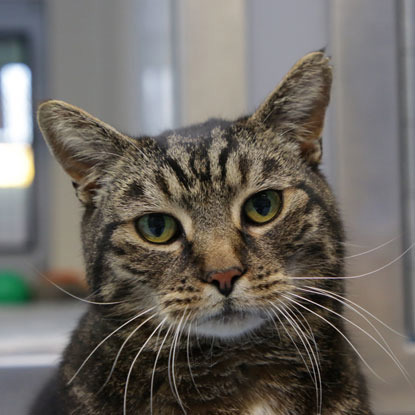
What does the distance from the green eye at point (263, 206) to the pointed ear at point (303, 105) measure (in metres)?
0.11

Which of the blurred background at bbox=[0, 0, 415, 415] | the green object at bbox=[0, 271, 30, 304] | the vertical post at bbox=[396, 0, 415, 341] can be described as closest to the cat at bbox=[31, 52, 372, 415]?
the blurred background at bbox=[0, 0, 415, 415]

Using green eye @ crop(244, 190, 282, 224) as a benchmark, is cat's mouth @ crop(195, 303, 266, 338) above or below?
below

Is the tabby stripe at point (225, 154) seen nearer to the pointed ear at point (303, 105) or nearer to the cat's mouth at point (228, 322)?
the pointed ear at point (303, 105)

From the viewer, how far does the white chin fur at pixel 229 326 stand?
779mm

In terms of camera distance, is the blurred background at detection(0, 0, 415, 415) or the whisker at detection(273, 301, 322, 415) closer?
the whisker at detection(273, 301, 322, 415)

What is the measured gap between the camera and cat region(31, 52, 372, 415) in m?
0.80

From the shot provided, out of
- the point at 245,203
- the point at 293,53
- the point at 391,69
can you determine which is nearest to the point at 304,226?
the point at 245,203

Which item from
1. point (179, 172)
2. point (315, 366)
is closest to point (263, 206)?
point (179, 172)

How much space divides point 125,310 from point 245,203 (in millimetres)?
230

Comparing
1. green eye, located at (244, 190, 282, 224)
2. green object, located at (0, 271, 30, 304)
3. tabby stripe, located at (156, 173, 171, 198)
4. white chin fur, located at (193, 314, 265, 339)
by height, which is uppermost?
tabby stripe, located at (156, 173, 171, 198)

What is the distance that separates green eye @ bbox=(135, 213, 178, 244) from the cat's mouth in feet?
0.44

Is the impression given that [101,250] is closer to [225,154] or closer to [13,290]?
[225,154]

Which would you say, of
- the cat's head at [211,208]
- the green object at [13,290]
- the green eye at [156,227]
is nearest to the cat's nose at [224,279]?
the cat's head at [211,208]

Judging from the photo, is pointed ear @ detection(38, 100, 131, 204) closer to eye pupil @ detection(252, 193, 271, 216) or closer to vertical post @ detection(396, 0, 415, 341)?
eye pupil @ detection(252, 193, 271, 216)
